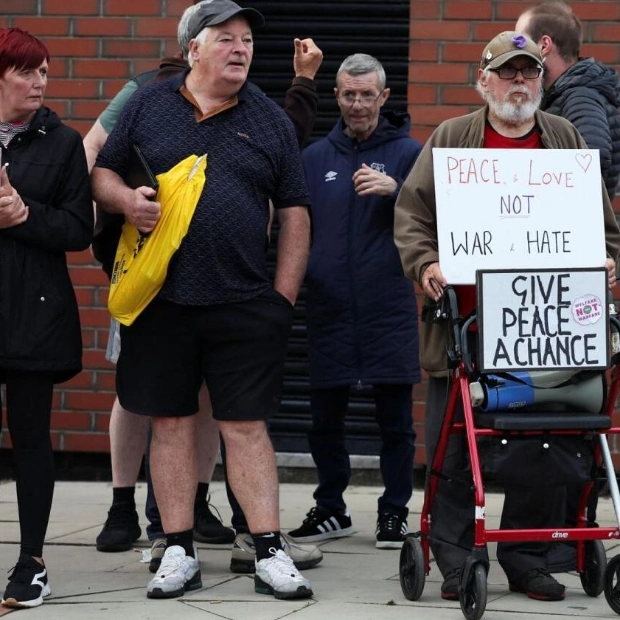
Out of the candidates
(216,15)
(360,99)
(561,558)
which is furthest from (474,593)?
(360,99)

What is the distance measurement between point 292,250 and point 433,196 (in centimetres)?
56

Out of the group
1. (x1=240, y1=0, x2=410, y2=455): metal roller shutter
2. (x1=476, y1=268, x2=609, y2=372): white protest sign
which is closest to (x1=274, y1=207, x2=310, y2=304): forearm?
(x1=476, y1=268, x2=609, y2=372): white protest sign

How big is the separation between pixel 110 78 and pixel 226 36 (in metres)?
2.69

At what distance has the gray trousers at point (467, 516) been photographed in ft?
16.4

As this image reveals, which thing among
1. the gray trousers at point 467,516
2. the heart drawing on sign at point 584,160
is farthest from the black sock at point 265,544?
the heart drawing on sign at point 584,160

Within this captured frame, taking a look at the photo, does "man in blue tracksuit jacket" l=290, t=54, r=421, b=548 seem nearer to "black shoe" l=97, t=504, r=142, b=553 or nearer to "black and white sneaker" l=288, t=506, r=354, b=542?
"black and white sneaker" l=288, t=506, r=354, b=542

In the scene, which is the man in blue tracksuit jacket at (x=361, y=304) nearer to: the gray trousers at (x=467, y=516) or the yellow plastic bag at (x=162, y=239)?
the gray trousers at (x=467, y=516)

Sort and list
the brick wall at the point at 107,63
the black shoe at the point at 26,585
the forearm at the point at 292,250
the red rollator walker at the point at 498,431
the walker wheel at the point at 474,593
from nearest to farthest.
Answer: the walker wheel at the point at 474,593 → the red rollator walker at the point at 498,431 → the black shoe at the point at 26,585 → the forearm at the point at 292,250 → the brick wall at the point at 107,63

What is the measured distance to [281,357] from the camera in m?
5.14

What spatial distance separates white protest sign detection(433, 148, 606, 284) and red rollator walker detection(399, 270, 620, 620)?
0.21 meters

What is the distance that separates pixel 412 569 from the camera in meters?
4.87

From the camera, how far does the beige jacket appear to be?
16.7 ft

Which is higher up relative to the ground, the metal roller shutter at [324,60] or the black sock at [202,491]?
the metal roller shutter at [324,60]

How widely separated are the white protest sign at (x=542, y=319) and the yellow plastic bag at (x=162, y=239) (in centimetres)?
108
